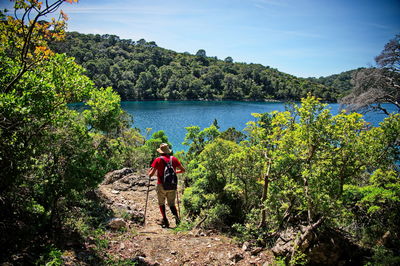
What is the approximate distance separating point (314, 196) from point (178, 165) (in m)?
4.08

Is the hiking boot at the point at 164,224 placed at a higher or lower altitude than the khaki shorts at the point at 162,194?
lower

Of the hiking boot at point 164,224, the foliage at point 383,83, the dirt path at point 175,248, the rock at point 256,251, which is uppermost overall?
the foliage at point 383,83

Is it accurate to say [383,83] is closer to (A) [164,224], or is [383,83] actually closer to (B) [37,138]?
(A) [164,224]

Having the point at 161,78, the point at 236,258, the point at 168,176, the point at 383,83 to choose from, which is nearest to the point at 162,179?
the point at 168,176

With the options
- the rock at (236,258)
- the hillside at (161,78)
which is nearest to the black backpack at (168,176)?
the rock at (236,258)

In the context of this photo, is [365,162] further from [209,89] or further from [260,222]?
[209,89]

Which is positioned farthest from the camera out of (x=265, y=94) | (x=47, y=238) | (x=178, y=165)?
(x=265, y=94)

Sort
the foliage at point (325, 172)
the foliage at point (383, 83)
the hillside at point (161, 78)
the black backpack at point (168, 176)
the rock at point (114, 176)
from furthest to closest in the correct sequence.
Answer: the hillside at point (161, 78), the foliage at point (383, 83), the rock at point (114, 176), the black backpack at point (168, 176), the foliage at point (325, 172)

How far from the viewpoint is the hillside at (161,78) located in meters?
102

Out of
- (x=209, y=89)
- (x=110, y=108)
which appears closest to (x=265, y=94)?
(x=209, y=89)

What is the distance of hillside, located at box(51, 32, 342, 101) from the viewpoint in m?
102

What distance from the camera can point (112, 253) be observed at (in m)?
4.85

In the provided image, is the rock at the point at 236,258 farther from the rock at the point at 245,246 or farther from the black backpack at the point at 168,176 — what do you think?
the black backpack at the point at 168,176

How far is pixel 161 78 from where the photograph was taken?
11769cm
